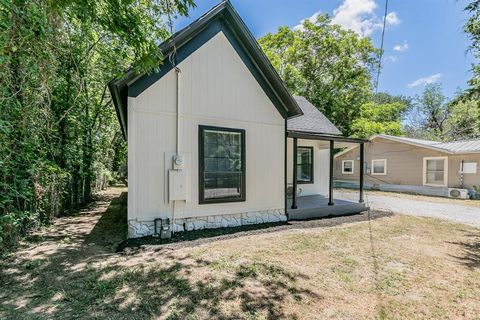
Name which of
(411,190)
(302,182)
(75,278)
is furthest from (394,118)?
(75,278)

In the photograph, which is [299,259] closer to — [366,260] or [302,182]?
[366,260]

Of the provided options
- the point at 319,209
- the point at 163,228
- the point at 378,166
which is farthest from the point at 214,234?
the point at 378,166

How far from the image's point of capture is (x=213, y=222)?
638cm

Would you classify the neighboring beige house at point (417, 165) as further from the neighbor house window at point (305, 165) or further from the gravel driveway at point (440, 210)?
the neighbor house window at point (305, 165)

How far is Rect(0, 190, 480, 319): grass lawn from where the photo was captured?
2920 millimetres

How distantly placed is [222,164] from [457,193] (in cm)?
1394

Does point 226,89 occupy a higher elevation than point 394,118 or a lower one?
lower

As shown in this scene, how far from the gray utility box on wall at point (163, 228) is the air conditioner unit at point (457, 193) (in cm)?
1516

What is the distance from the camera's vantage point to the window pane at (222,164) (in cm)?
633

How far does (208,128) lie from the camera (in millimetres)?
6266

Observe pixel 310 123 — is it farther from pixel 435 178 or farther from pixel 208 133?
pixel 435 178

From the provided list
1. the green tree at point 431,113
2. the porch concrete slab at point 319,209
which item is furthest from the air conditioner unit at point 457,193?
the green tree at point 431,113

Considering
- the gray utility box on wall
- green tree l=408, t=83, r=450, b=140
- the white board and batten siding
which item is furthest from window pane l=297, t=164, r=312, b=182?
green tree l=408, t=83, r=450, b=140

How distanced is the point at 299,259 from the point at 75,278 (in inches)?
144
